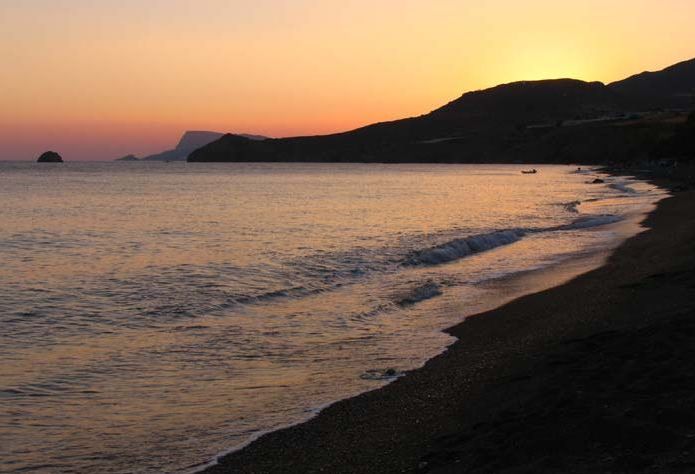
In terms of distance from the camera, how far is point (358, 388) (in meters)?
11.4

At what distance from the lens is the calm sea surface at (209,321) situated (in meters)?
9.78

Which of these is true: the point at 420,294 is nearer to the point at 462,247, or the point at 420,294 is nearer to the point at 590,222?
the point at 462,247

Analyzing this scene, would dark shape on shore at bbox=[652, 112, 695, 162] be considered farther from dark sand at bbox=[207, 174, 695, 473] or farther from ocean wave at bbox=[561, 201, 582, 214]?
dark sand at bbox=[207, 174, 695, 473]

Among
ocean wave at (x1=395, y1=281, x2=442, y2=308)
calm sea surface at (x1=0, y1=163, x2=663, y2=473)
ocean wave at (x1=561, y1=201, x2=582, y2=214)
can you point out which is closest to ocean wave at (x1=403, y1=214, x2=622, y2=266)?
calm sea surface at (x1=0, y1=163, x2=663, y2=473)

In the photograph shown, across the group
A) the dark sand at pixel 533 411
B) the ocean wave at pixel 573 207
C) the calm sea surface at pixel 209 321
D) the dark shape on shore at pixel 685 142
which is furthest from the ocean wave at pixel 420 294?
the dark shape on shore at pixel 685 142

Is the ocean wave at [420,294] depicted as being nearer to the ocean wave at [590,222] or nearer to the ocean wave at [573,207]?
the ocean wave at [590,222]

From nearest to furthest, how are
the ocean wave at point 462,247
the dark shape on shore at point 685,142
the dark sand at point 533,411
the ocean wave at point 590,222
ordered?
1. the dark sand at point 533,411
2. the ocean wave at point 462,247
3. the ocean wave at point 590,222
4. the dark shape on shore at point 685,142

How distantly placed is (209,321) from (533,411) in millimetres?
9791

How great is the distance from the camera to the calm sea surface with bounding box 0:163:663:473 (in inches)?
385

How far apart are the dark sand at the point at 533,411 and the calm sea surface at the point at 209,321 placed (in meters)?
0.79

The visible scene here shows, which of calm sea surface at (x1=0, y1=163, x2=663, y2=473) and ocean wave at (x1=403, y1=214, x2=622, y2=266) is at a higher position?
calm sea surface at (x1=0, y1=163, x2=663, y2=473)

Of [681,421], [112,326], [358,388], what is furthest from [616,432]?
[112,326]

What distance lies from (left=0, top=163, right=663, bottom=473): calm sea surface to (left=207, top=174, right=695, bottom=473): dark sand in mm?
792

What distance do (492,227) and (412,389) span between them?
103 feet
